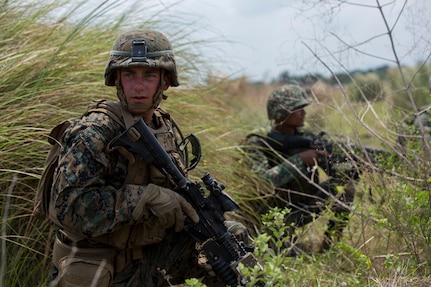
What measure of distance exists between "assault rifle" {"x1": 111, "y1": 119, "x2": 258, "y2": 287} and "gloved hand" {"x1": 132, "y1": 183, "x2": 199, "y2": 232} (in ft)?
0.26

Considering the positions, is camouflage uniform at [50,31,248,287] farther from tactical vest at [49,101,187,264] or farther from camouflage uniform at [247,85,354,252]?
camouflage uniform at [247,85,354,252]

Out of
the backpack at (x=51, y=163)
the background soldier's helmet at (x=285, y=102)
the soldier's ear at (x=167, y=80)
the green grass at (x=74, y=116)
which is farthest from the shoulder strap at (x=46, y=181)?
the background soldier's helmet at (x=285, y=102)

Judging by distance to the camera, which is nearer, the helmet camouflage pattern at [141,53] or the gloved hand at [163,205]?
the gloved hand at [163,205]

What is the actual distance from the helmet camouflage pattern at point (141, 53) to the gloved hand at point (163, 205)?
571mm

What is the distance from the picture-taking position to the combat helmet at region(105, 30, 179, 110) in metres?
3.20

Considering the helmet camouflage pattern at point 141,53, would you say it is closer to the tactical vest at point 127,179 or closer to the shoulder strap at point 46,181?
the tactical vest at point 127,179

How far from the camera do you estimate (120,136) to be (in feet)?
10.1

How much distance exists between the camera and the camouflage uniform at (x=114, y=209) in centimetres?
299

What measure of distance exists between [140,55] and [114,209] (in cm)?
71

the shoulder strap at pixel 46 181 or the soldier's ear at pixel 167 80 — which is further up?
the soldier's ear at pixel 167 80

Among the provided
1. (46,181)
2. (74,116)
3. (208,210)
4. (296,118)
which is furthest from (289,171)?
(46,181)

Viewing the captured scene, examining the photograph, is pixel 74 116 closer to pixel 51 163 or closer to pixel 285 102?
pixel 51 163

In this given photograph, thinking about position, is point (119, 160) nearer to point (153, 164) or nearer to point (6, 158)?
point (153, 164)

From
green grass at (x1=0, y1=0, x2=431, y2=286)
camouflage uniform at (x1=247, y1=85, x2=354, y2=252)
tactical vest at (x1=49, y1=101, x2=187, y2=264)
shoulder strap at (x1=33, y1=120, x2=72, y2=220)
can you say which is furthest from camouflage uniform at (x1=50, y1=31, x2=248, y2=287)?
camouflage uniform at (x1=247, y1=85, x2=354, y2=252)
